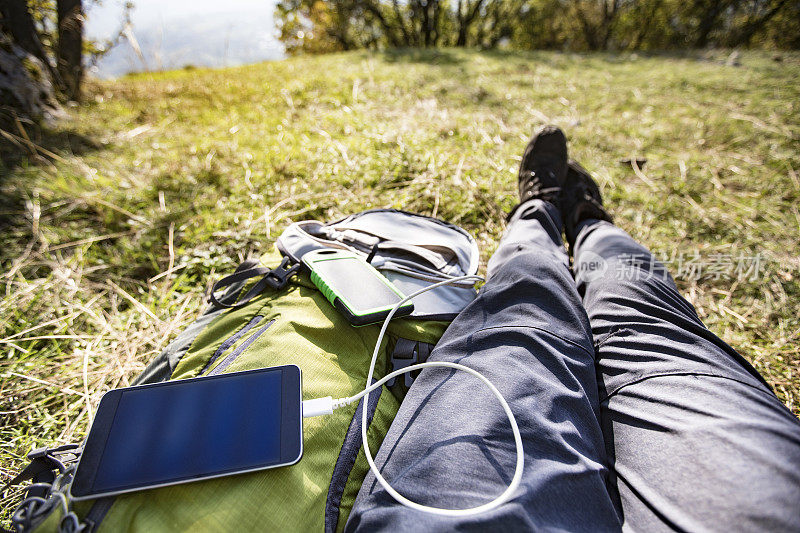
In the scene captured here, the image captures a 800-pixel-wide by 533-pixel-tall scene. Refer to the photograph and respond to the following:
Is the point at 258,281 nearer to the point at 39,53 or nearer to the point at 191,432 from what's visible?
the point at 191,432

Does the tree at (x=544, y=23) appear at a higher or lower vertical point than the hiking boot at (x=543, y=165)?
higher

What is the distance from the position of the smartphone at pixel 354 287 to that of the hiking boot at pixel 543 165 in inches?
58.4

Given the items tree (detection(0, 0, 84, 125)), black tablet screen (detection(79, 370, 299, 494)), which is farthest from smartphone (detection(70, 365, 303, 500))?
tree (detection(0, 0, 84, 125))

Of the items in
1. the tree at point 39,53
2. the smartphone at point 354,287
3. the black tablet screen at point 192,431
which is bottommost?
the black tablet screen at point 192,431

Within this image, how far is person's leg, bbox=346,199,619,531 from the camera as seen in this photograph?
94 cm

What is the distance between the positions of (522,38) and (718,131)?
618 inches

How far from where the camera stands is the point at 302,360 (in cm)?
130

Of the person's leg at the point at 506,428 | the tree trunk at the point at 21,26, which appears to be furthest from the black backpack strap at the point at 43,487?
the tree trunk at the point at 21,26

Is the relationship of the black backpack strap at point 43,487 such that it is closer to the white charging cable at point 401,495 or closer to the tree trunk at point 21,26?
the white charging cable at point 401,495

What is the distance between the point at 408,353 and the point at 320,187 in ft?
6.91

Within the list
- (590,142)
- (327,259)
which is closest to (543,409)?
(327,259)

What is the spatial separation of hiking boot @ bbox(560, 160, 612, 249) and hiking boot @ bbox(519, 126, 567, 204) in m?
0.08

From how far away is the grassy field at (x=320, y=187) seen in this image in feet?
6.61

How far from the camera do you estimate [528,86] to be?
555 cm
